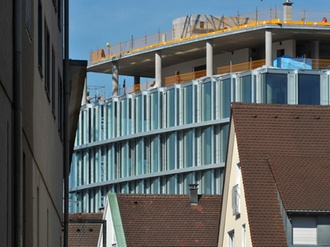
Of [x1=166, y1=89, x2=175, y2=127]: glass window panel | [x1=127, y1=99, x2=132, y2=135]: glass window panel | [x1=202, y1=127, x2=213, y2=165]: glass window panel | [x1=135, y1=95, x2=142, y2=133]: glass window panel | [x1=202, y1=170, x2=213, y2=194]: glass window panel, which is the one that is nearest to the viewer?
[x1=202, y1=127, x2=213, y2=165]: glass window panel

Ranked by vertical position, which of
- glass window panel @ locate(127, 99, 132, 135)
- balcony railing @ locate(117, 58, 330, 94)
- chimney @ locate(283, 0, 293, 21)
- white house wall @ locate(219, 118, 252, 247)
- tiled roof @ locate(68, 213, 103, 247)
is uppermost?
chimney @ locate(283, 0, 293, 21)

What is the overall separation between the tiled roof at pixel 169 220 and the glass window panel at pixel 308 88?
2225 centimetres

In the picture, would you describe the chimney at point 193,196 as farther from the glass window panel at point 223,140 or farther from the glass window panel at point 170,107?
the glass window panel at point 170,107

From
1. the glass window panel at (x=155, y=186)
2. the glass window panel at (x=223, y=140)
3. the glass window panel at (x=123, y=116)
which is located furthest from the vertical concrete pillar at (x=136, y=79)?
the glass window panel at (x=223, y=140)

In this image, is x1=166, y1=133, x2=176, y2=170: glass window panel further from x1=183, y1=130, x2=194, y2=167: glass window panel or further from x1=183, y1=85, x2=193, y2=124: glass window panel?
x1=183, y1=85, x2=193, y2=124: glass window panel

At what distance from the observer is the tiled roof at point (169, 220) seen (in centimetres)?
6134

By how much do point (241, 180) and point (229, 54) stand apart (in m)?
47.7

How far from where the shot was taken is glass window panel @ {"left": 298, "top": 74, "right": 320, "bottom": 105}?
8644 centimetres

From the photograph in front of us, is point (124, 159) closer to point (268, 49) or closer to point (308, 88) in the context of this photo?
point (268, 49)

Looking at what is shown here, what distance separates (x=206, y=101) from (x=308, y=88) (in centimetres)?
697

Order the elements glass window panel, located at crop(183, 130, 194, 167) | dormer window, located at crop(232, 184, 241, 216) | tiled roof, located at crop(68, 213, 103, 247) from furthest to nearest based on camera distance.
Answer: glass window panel, located at crop(183, 130, 194, 167), tiled roof, located at crop(68, 213, 103, 247), dormer window, located at crop(232, 184, 241, 216)

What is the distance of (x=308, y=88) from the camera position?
286ft

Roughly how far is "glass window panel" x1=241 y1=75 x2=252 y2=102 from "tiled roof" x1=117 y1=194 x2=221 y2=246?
22827mm
